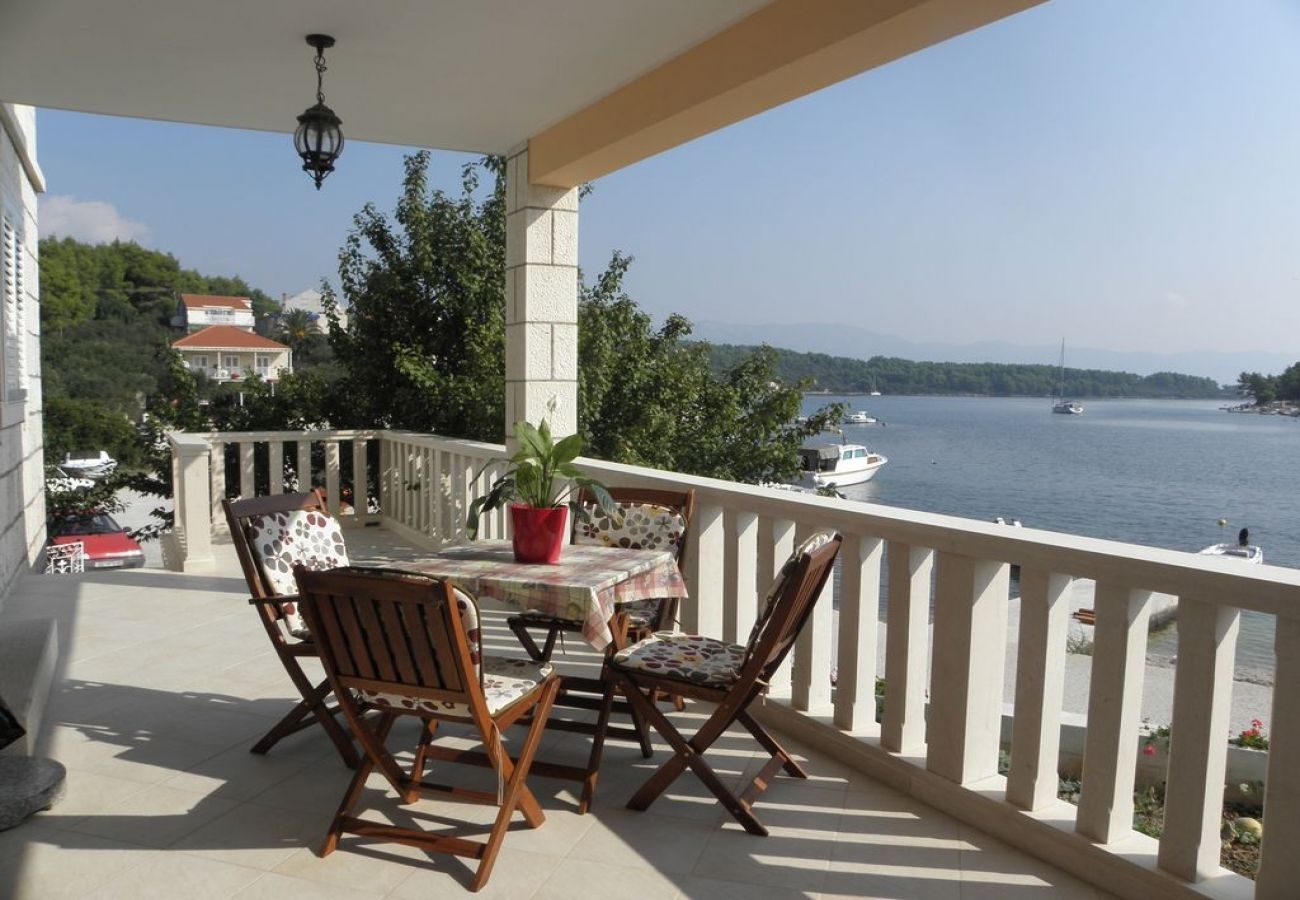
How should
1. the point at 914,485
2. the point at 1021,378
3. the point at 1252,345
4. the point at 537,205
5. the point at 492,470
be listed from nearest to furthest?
1. the point at 537,205
2. the point at 492,470
3. the point at 1021,378
4. the point at 1252,345
5. the point at 914,485

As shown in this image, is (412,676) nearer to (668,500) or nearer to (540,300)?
(668,500)

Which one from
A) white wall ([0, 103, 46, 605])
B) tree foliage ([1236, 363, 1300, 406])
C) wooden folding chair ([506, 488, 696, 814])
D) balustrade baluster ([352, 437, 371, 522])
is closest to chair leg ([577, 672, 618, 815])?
wooden folding chair ([506, 488, 696, 814])

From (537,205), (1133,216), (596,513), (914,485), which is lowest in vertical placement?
(914,485)

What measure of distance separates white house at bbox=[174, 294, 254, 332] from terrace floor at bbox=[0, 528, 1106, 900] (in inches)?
867

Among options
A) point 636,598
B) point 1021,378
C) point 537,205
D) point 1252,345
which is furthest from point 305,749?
point 1252,345

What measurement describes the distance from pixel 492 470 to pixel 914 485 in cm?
3987

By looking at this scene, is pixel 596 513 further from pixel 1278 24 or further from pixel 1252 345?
pixel 1252 345

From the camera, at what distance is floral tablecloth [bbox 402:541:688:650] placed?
276cm

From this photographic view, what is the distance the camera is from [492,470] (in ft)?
19.3

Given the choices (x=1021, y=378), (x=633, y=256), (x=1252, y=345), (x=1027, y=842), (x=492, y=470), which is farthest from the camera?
(x=1252, y=345)

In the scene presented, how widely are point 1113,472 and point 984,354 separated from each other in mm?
14466

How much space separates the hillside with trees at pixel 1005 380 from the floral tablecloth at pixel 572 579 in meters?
13.7

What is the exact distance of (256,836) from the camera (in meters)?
2.64

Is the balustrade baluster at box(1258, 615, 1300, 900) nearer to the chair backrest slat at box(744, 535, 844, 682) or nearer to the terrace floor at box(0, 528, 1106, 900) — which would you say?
the terrace floor at box(0, 528, 1106, 900)
